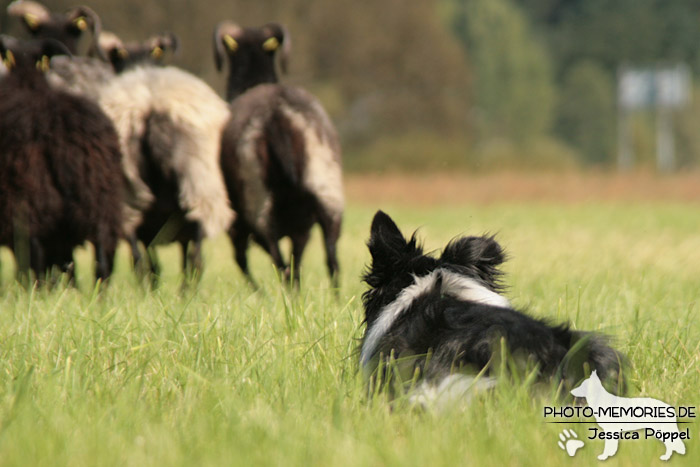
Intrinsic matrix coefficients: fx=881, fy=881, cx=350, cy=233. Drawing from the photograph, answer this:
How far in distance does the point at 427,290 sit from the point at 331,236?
372 cm

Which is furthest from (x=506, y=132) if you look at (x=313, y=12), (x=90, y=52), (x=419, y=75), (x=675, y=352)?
(x=675, y=352)

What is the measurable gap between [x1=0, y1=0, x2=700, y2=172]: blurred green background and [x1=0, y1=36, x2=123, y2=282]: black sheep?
21.5 metres

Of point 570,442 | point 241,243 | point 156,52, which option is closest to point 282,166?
point 241,243

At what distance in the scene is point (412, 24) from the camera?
46.7m

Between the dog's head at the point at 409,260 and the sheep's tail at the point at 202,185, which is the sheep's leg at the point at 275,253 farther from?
the dog's head at the point at 409,260

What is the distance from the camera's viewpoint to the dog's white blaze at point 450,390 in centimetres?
287

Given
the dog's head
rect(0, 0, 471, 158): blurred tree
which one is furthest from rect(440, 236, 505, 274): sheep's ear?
rect(0, 0, 471, 158): blurred tree

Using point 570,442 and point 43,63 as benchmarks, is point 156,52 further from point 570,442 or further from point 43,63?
point 570,442

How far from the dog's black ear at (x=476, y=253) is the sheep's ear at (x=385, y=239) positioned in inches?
7.2

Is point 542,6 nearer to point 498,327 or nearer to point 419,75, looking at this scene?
point 419,75

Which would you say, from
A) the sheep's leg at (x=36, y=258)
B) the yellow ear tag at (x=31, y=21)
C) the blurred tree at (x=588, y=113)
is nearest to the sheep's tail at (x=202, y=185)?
the sheep's leg at (x=36, y=258)

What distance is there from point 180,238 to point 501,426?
4728mm

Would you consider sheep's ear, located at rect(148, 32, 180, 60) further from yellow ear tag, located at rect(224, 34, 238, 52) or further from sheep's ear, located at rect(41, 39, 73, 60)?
sheep's ear, located at rect(41, 39, 73, 60)

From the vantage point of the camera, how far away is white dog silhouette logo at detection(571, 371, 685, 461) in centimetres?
273
